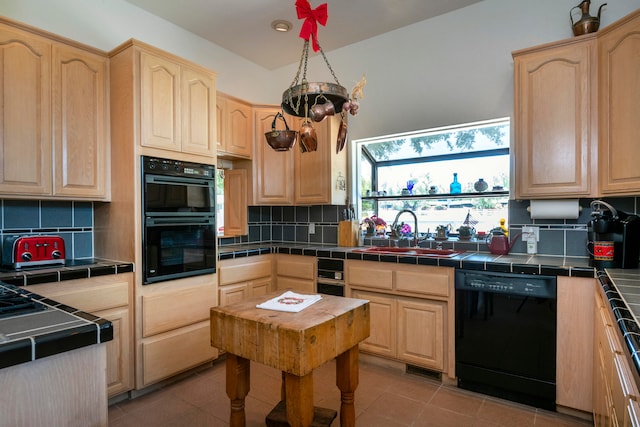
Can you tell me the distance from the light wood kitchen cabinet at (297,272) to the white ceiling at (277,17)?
85.4 inches

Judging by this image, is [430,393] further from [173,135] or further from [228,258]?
[173,135]

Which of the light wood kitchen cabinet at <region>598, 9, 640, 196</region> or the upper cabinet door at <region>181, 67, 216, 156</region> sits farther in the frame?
the upper cabinet door at <region>181, 67, 216, 156</region>

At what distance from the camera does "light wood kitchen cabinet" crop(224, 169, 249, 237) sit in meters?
3.87

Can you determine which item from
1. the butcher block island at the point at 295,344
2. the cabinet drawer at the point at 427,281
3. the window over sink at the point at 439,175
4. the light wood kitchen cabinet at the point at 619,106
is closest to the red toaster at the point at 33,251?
the butcher block island at the point at 295,344

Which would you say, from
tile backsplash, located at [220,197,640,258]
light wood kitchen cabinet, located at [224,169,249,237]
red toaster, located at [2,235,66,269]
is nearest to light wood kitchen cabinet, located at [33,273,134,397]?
red toaster, located at [2,235,66,269]

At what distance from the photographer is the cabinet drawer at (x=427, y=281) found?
2.63 meters

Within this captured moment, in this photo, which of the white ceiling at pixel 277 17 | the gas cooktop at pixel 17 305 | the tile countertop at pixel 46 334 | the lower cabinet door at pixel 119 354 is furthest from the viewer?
the white ceiling at pixel 277 17

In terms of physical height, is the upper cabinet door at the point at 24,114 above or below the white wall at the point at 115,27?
Result: below

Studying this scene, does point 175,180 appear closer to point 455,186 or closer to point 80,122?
point 80,122

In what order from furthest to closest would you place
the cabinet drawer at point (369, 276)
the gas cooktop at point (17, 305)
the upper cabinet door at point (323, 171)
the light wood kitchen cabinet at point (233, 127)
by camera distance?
the upper cabinet door at point (323, 171) < the light wood kitchen cabinet at point (233, 127) < the cabinet drawer at point (369, 276) < the gas cooktop at point (17, 305)

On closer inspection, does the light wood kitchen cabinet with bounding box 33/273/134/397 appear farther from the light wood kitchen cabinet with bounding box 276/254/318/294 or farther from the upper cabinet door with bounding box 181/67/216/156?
the light wood kitchen cabinet with bounding box 276/254/318/294

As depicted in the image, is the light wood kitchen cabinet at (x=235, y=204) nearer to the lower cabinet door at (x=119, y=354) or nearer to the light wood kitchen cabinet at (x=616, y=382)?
the lower cabinet door at (x=119, y=354)

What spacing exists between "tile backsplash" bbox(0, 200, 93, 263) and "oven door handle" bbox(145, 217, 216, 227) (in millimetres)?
635

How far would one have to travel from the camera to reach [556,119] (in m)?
2.44
